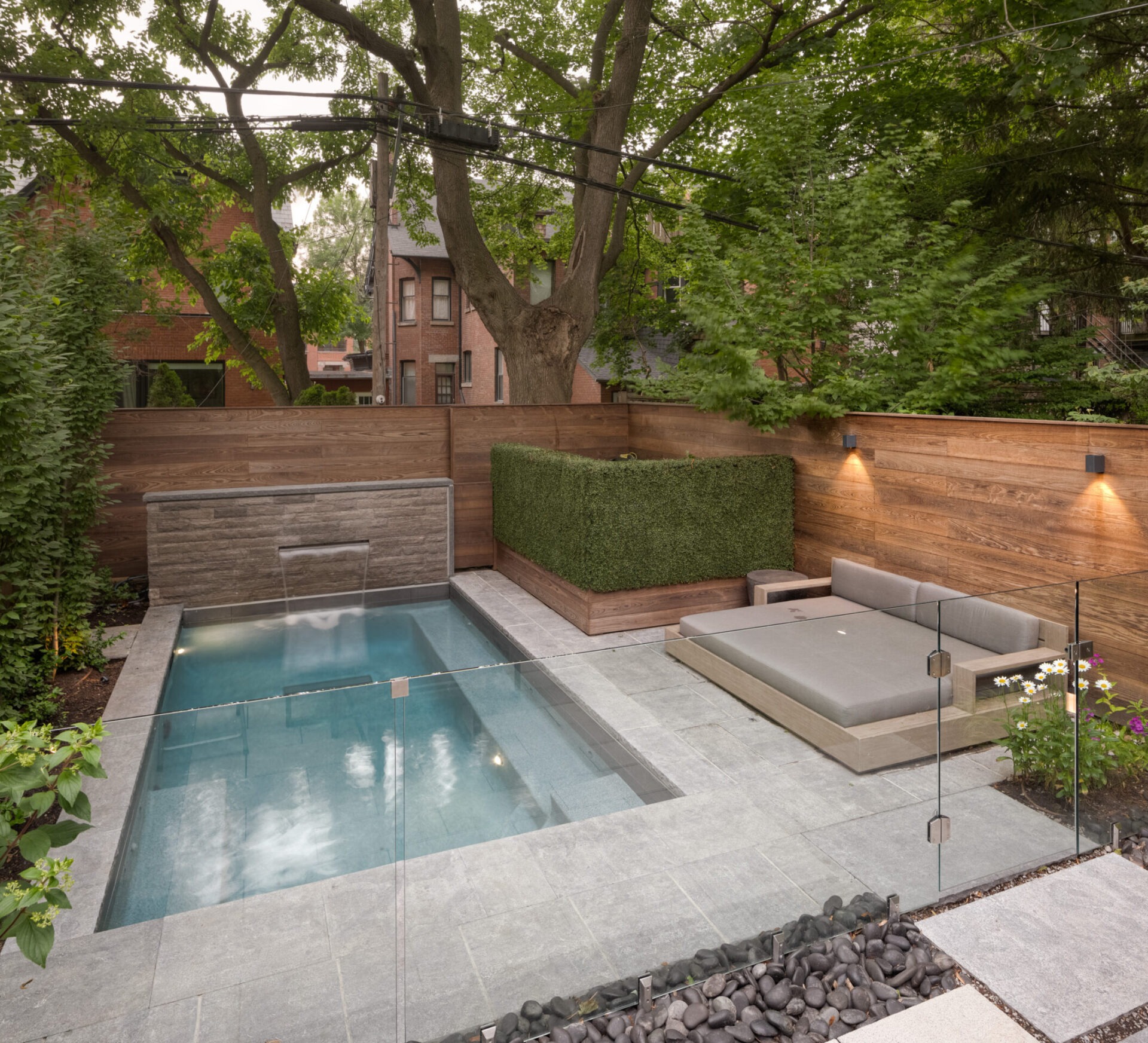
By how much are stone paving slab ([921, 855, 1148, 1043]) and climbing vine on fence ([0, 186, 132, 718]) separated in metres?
4.34

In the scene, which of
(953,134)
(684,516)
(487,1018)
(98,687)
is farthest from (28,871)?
(953,134)

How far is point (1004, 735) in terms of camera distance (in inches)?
129

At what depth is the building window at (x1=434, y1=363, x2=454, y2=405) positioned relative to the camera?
2344cm

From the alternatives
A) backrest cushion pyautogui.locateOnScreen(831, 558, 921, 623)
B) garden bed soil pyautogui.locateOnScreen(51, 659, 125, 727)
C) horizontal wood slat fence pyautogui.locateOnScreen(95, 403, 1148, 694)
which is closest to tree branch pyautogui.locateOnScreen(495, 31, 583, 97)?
horizontal wood slat fence pyautogui.locateOnScreen(95, 403, 1148, 694)

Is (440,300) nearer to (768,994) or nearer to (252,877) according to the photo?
(252,877)

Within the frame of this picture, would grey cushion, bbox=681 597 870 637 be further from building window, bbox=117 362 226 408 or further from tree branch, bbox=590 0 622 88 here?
building window, bbox=117 362 226 408

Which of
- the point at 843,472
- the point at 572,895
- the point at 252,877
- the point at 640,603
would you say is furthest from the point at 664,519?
the point at 252,877

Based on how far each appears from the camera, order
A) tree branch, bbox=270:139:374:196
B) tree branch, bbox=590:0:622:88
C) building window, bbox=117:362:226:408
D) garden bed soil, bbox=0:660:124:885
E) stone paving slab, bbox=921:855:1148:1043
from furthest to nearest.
A: building window, bbox=117:362:226:408 < tree branch, bbox=270:139:374:196 < tree branch, bbox=590:0:622:88 < garden bed soil, bbox=0:660:124:885 < stone paving slab, bbox=921:855:1148:1043

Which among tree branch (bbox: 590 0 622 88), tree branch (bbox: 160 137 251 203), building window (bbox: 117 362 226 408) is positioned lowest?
building window (bbox: 117 362 226 408)

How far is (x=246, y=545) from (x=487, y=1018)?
21.5 feet

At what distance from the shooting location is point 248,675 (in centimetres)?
653

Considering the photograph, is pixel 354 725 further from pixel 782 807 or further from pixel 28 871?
A: pixel 782 807

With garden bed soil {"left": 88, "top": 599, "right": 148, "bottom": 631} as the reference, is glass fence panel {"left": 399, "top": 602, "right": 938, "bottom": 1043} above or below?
above

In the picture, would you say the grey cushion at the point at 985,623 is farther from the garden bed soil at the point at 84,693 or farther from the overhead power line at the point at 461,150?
the overhead power line at the point at 461,150
